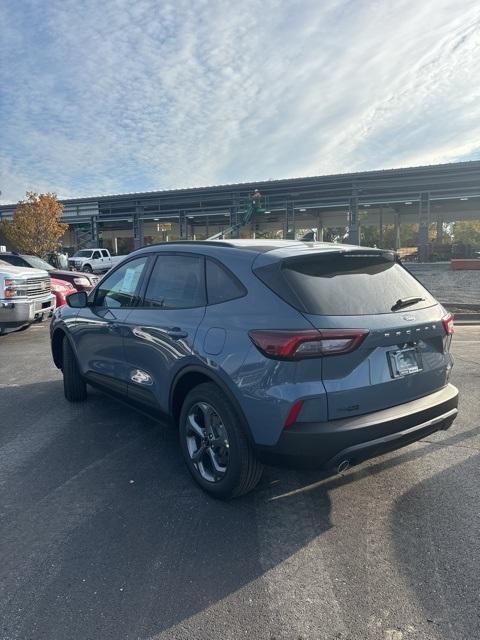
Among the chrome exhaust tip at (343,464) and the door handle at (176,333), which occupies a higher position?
the door handle at (176,333)

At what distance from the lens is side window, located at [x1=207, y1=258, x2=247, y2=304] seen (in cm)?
308

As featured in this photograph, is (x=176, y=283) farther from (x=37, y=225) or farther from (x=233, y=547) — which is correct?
(x=37, y=225)

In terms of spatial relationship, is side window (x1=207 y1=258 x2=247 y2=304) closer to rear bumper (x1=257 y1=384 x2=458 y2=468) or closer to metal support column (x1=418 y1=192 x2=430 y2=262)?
rear bumper (x1=257 y1=384 x2=458 y2=468)

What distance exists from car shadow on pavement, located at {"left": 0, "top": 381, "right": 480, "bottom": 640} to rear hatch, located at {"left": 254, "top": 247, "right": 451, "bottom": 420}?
902 millimetres

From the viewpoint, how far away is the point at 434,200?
107 feet

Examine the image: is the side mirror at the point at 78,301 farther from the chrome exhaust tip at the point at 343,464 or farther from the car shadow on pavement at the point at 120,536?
the chrome exhaust tip at the point at 343,464

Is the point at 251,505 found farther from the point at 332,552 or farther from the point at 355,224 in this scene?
the point at 355,224

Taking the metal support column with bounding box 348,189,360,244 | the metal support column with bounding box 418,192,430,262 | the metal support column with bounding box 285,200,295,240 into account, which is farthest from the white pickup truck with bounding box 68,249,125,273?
the metal support column with bounding box 418,192,430,262

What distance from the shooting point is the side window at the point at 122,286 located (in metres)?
4.13

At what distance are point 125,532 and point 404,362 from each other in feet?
6.68

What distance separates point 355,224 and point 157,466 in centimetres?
3166

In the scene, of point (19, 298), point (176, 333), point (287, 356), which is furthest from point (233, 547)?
point (19, 298)

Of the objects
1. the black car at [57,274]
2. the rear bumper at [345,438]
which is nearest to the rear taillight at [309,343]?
the rear bumper at [345,438]

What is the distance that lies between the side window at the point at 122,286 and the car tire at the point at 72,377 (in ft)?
2.79
